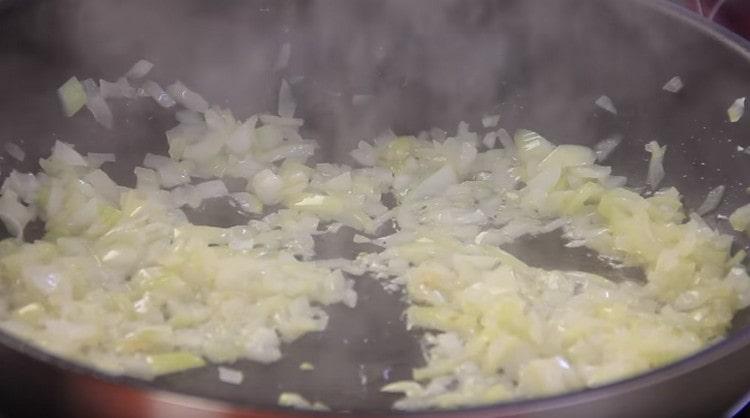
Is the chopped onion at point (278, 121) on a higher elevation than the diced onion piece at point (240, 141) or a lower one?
higher

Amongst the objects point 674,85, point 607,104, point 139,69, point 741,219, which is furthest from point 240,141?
point 741,219

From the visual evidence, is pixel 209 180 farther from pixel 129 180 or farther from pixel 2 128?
pixel 2 128

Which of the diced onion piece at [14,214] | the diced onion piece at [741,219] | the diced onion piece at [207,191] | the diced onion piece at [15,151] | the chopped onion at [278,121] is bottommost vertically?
the diced onion piece at [741,219]

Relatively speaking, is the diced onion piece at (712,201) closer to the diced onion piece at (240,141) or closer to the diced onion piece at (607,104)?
the diced onion piece at (607,104)

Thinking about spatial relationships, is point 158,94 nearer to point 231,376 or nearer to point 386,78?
point 386,78

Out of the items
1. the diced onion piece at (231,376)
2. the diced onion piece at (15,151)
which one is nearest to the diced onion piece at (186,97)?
the diced onion piece at (15,151)
